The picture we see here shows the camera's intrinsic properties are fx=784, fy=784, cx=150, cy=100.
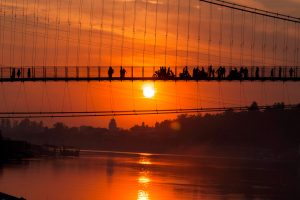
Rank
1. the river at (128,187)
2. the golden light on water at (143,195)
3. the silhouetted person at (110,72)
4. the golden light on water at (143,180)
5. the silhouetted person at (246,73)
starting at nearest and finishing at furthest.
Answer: the silhouetted person at (110,72)
the silhouetted person at (246,73)
the golden light on water at (143,195)
the river at (128,187)
the golden light on water at (143,180)

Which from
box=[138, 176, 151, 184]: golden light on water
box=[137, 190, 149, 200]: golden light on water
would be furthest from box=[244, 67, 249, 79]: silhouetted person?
box=[138, 176, 151, 184]: golden light on water

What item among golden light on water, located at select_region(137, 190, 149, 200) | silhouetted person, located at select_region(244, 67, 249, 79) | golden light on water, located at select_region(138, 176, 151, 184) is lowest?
golden light on water, located at select_region(138, 176, 151, 184)

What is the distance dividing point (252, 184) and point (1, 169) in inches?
1377

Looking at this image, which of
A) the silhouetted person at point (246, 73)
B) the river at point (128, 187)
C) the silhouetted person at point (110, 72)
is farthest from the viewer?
the river at point (128, 187)

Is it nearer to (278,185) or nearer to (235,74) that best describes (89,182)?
(278,185)

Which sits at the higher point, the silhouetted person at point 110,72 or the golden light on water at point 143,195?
the silhouetted person at point 110,72

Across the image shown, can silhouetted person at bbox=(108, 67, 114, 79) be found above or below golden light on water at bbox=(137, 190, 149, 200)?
above

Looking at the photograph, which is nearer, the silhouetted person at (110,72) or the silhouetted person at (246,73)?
the silhouetted person at (110,72)

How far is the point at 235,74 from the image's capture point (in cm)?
6712

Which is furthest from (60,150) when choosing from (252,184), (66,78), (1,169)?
(66,78)

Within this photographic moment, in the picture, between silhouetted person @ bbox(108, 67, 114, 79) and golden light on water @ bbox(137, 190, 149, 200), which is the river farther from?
silhouetted person @ bbox(108, 67, 114, 79)

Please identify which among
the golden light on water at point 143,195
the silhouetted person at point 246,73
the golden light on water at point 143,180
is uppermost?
the silhouetted person at point 246,73

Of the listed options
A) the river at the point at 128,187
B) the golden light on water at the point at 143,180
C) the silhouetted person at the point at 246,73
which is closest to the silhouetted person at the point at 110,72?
the silhouetted person at the point at 246,73

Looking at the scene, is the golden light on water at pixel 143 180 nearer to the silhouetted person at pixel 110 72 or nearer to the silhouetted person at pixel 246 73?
the silhouetted person at pixel 110 72
